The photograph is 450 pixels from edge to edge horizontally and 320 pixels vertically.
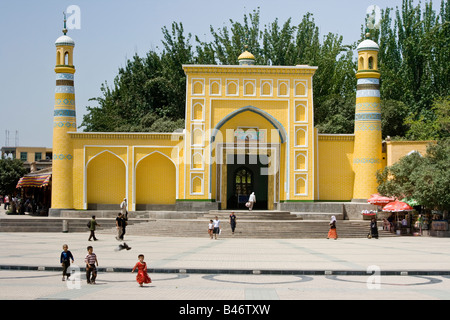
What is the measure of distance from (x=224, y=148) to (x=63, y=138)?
718 cm

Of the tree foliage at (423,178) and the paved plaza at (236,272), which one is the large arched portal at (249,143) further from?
the paved plaza at (236,272)

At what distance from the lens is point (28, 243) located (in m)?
20.3

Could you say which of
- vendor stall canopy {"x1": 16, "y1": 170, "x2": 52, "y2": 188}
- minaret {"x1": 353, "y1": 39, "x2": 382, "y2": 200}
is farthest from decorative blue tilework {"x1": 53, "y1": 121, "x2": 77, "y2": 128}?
minaret {"x1": 353, "y1": 39, "x2": 382, "y2": 200}

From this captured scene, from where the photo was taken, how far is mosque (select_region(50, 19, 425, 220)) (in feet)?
96.1

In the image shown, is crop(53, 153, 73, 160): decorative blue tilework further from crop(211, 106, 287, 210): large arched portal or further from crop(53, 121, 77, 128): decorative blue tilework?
crop(211, 106, 287, 210): large arched portal

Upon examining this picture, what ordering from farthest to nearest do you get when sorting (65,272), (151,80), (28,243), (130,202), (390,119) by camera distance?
(151,80), (390,119), (130,202), (28,243), (65,272)

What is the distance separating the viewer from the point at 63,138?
29438mm

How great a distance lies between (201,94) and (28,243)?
39.6 feet

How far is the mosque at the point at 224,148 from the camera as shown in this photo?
2930 cm

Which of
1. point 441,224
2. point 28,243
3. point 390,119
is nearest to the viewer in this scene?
point 28,243

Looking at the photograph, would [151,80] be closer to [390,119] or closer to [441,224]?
[390,119]

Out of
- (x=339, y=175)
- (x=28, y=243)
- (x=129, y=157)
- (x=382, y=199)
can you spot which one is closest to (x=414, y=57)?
(x=339, y=175)

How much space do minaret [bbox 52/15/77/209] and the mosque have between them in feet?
0.15

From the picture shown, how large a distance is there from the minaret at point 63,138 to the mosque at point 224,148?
44 millimetres
